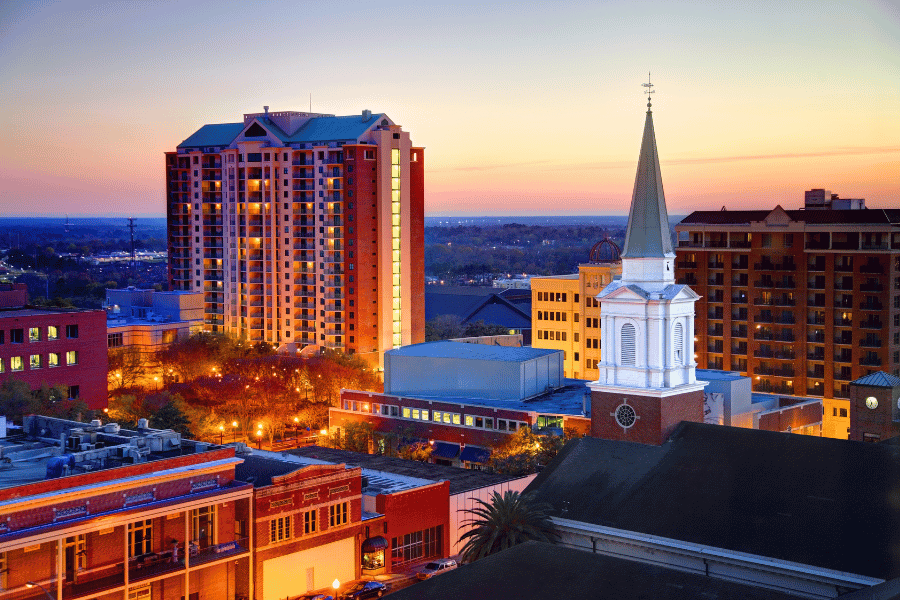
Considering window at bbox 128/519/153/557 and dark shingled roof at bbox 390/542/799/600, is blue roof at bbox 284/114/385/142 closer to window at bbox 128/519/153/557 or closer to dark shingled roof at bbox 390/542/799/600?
window at bbox 128/519/153/557

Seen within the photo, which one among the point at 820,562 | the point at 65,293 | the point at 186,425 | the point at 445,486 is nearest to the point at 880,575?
the point at 820,562

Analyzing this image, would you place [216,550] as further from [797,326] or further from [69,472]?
[797,326]

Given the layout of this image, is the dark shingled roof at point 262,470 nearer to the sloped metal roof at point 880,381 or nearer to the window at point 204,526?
the window at point 204,526

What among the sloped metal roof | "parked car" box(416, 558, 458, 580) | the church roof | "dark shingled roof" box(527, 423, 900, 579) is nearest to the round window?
"dark shingled roof" box(527, 423, 900, 579)

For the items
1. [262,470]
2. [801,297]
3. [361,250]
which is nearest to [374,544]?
[262,470]

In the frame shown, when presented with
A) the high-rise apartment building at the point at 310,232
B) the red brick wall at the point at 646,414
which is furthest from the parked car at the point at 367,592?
the high-rise apartment building at the point at 310,232
